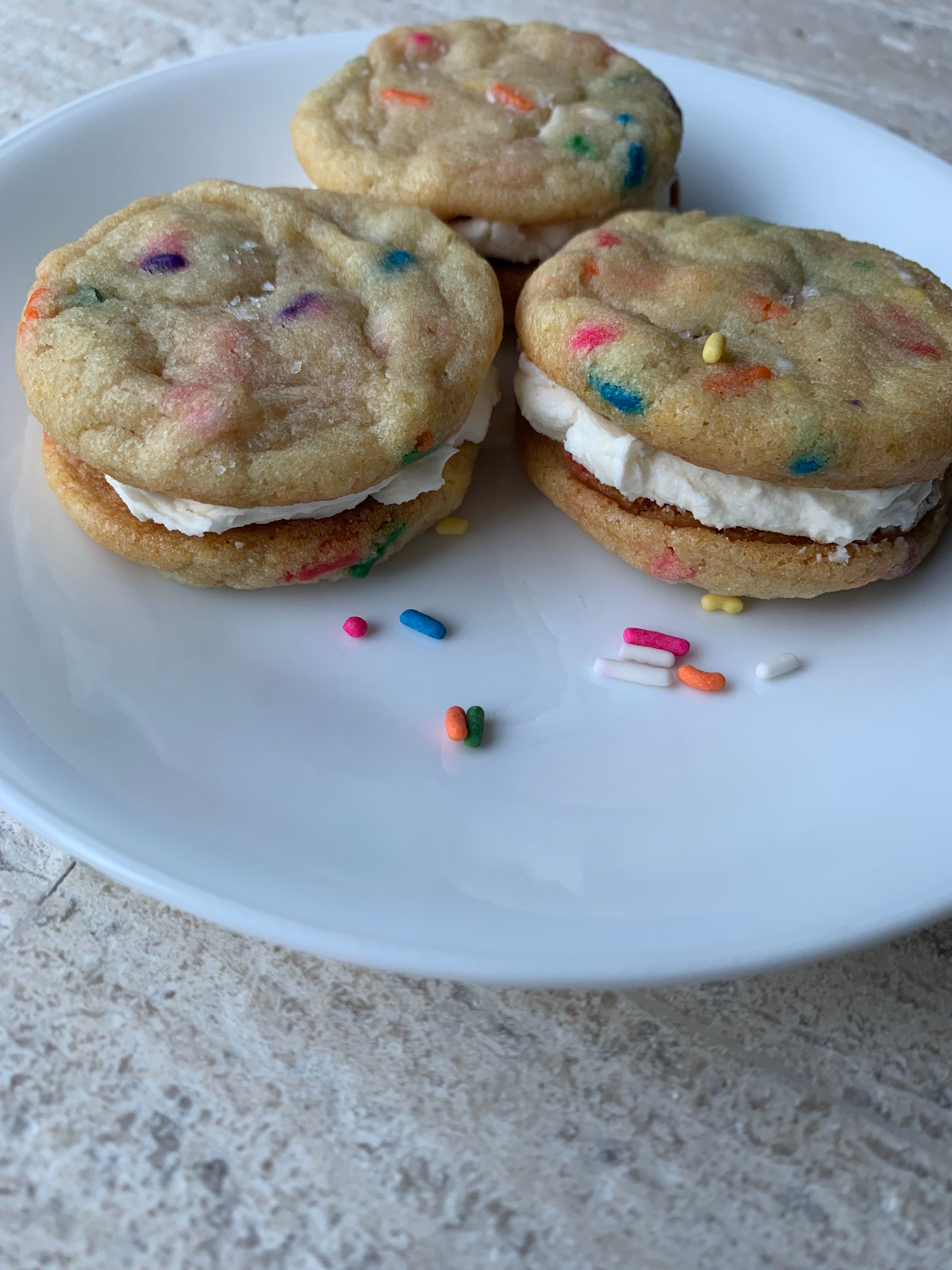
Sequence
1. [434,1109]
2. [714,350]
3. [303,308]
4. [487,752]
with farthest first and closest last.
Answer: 1. [303,308]
2. [714,350]
3. [487,752]
4. [434,1109]

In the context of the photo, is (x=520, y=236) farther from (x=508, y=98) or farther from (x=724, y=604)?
(x=724, y=604)

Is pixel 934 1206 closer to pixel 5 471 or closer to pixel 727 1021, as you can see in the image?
pixel 727 1021

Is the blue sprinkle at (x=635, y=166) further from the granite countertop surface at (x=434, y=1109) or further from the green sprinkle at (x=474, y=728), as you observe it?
the granite countertop surface at (x=434, y=1109)

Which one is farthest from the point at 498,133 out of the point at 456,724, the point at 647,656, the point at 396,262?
the point at 456,724

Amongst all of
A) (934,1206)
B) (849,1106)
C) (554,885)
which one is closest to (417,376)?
(554,885)

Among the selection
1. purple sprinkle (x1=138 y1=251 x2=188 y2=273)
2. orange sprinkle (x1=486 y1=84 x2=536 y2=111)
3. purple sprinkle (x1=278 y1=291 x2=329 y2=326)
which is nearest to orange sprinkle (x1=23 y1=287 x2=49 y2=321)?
purple sprinkle (x1=138 y1=251 x2=188 y2=273)

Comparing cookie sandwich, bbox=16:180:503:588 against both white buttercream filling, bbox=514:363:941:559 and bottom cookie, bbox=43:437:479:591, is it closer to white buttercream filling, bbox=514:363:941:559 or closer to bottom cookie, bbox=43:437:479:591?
bottom cookie, bbox=43:437:479:591

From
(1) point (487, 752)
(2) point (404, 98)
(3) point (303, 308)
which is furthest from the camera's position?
(2) point (404, 98)
